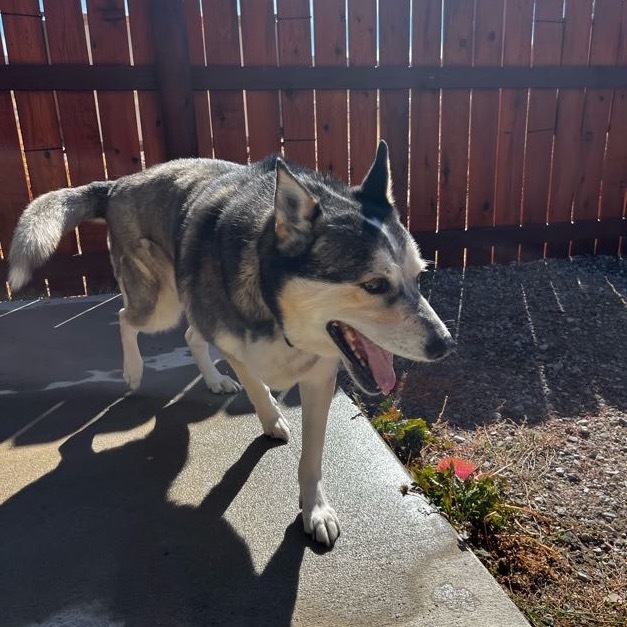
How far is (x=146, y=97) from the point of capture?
15.6ft

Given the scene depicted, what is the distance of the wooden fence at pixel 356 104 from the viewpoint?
15.0 ft

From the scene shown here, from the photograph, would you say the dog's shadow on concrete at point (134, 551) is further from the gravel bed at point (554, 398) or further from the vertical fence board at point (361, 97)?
the vertical fence board at point (361, 97)

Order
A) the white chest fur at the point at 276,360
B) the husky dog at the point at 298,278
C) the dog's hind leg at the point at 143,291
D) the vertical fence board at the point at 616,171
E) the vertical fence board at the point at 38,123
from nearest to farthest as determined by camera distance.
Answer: the husky dog at the point at 298,278, the white chest fur at the point at 276,360, the dog's hind leg at the point at 143,291, the vertical fence board at the point at 38,123, the vertical fence board at the point at 616,171

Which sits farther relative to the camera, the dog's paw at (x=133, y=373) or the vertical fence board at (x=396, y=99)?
the vertical fence board at (x=396, y=99)

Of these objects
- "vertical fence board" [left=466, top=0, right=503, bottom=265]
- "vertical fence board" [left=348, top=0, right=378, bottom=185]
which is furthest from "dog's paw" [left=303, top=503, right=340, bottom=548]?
"vertical fence board" [left=466, top=0, right=503, bottom=265]

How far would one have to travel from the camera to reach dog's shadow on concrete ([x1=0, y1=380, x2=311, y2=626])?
1806mm

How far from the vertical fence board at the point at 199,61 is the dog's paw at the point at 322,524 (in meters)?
3.70

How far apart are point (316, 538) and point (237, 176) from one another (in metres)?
1.64

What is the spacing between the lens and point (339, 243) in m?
1.93

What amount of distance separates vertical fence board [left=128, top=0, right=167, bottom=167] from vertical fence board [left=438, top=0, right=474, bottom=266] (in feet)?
8.65

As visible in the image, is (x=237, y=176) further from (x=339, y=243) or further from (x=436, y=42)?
(x=436, y=42)

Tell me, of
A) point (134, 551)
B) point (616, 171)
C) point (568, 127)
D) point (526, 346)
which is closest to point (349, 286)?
point (134, 551)

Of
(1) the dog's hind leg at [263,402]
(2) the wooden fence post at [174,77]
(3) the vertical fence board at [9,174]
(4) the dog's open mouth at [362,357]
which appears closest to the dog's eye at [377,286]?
(4) the dog's open mouth at [362,357]

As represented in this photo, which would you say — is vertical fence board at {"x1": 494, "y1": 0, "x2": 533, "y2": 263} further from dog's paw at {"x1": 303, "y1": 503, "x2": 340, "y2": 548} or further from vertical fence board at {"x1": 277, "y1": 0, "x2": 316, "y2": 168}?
dog's paw at {"x1": 303, "y1": 503, "x2": 340, "y2": 548}
